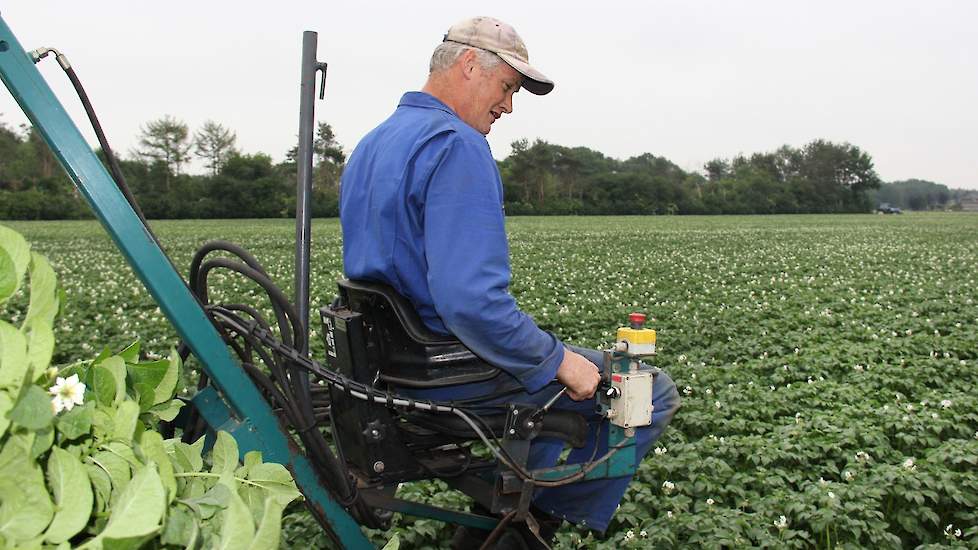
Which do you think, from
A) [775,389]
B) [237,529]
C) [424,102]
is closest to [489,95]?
[424,102]

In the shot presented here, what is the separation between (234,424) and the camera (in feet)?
7.66

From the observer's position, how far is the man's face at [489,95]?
105 inches

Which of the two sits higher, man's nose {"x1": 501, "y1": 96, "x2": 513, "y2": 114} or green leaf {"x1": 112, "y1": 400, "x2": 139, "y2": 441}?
man's nose {"x1": 501, "y1": 96, "x2": 513, "y2": 114}

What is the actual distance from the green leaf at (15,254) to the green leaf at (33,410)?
0.17m

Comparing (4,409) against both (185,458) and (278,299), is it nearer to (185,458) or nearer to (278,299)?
(185,458)

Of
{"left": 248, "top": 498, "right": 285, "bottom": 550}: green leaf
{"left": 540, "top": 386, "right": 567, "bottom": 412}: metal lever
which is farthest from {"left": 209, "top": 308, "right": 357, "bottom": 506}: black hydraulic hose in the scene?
Answer: {"left": 248, "top": 498, "right": 285, "bottom": 550}: green leaf

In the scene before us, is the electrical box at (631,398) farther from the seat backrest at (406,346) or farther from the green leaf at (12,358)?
the green leaf at (12,358)

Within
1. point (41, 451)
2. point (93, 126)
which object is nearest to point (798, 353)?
→ point (93, 126)

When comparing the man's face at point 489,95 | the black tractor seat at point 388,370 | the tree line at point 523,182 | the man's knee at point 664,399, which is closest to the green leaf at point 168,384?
the black tractor seat at point 388,370

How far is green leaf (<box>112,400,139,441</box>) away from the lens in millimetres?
1409

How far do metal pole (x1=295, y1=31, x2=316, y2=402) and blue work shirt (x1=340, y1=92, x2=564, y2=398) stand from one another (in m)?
0.15

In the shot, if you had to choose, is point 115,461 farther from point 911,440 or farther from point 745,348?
point 745,348

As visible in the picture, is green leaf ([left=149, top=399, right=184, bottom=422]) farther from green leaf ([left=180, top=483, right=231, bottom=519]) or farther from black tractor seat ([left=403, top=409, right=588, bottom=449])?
black tractor seat ([left=403, top=409, right=588, bottom=449])

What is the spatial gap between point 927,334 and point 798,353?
76.5 inches
